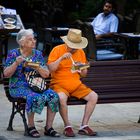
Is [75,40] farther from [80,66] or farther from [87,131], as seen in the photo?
[87,131]

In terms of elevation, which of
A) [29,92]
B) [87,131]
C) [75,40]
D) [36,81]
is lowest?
[87,131]

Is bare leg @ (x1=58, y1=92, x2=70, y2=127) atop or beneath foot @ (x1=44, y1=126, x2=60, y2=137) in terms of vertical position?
atop

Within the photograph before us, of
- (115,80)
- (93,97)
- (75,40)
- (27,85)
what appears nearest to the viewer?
(27,85)

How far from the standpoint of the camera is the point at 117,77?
313 inches

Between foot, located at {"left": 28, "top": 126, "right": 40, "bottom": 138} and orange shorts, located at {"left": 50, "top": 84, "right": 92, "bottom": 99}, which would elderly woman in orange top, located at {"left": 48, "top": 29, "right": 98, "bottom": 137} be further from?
foot, located at {"left": 28, "top": 126, "right": 40, "bottom": 138}

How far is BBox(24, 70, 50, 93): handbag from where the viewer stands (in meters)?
7.11

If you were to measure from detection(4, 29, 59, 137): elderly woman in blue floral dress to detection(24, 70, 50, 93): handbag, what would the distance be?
0.12 feet

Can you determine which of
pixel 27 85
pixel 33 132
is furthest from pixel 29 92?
pixel 33 132

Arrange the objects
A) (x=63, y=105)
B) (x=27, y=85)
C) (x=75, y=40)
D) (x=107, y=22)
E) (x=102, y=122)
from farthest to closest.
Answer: (x=107, y=22) → (x=102, y=122) → (x=75, y=40) → (x=27, y=85) → (x=63, y=105)

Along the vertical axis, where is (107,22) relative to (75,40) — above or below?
below

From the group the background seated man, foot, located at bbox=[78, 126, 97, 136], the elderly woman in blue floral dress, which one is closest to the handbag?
the elderly woman in blue floral dress

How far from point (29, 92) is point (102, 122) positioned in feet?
4.65

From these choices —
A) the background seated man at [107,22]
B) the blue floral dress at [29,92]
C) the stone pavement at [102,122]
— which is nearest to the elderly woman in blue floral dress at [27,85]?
the blue floral dress at [29,92]

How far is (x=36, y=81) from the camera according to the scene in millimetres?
7145
